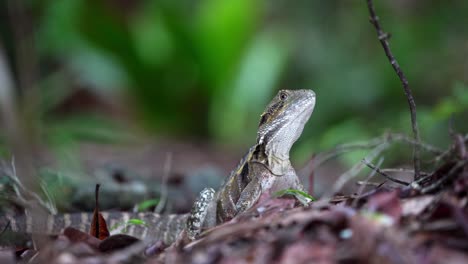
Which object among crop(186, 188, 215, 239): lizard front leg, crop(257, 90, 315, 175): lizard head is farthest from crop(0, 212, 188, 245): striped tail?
crop(257, 90, 315, 175): lizard head

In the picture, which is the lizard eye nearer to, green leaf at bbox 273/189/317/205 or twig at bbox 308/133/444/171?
twig at bbox 308/133/444/171

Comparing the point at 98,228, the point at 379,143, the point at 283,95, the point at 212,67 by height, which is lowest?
the point at 98,228

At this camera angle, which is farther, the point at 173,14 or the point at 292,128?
the point at 173,14

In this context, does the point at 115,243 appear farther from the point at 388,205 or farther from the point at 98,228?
the point at 388,205

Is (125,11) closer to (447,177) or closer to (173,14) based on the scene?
(173,14)

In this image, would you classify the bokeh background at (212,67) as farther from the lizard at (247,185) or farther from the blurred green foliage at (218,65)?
the lizard at (247,185)

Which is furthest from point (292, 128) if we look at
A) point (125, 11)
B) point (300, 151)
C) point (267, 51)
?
point (125, 11)

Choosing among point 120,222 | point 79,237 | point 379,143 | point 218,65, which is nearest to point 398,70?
point 379,143
